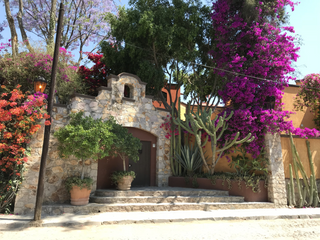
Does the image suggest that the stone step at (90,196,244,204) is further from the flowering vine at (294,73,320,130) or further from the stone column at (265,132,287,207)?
the flowering vine at (294,73,320,130)

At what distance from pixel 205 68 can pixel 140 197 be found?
748cm

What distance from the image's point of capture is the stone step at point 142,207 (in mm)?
6912

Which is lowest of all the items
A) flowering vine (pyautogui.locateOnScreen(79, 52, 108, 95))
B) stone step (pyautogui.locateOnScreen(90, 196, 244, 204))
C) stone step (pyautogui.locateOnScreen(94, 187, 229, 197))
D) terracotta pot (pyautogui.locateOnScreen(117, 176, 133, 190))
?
stone step (pyautogui.locateOnScreen(90, 196, 244, 204))

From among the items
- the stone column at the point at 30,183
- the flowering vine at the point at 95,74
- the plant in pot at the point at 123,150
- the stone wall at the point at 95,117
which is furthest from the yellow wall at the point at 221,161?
the stone column at the point at 30,183

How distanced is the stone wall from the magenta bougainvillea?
3032mm

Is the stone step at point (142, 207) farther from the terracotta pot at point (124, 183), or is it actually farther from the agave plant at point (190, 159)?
the agave plant at point (190, 159)

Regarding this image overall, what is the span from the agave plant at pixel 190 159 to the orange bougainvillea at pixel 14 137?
5805mm

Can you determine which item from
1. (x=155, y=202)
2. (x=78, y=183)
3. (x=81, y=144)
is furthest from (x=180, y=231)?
(x=81, y=144)

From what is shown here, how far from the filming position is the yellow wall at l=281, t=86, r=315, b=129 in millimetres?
10570

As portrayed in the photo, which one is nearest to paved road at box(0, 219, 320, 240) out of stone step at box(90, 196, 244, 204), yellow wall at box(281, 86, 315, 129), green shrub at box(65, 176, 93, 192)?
stone step at box(90, 196, 244, 204)

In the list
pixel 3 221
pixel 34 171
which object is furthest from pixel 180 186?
pixel 3 221

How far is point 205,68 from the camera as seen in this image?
1252cm

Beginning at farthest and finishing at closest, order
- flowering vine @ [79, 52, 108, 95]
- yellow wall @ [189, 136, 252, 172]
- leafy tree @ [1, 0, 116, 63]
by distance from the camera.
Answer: leafy tree @ [1, 0, 116, 63] → flowering vine @ [79, 52, 108, 95] → yellow wall @ [189, 136, 252, 172]

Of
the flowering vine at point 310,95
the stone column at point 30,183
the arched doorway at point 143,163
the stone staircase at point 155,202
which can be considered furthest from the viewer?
the flowering vine at point 310,95
